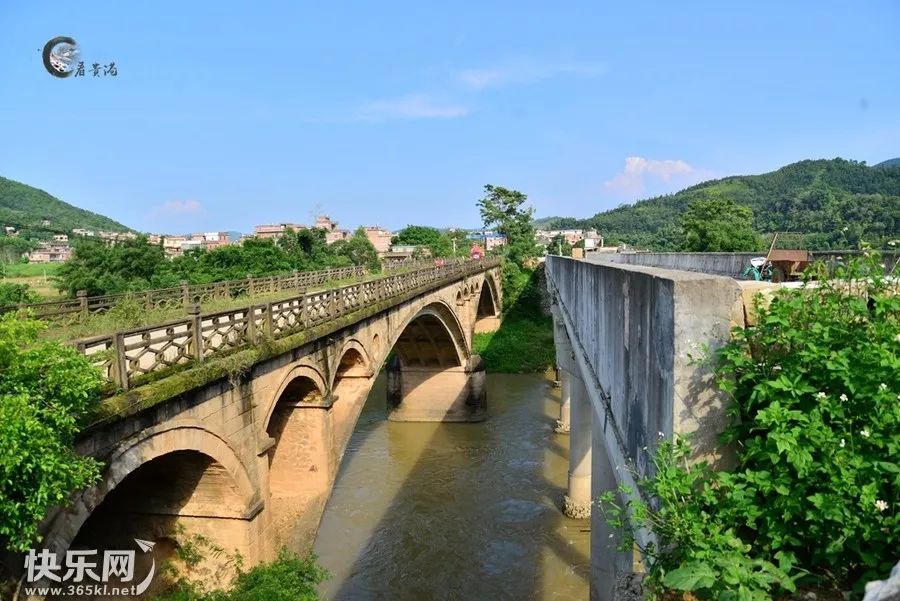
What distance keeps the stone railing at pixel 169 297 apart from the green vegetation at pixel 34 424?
1.83 metres

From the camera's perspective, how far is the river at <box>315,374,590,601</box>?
1564cm

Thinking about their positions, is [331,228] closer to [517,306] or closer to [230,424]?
[517,306]

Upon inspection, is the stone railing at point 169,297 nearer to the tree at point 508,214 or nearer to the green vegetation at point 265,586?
the green vegetation at point 265,586

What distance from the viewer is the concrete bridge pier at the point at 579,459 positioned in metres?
16.3

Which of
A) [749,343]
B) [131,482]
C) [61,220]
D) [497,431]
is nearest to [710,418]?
[749,343]

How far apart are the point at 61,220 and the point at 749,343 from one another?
17160 centimetres

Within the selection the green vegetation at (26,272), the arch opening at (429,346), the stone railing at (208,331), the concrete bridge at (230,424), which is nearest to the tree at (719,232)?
the arch opening at (429,346)

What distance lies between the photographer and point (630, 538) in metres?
3.23

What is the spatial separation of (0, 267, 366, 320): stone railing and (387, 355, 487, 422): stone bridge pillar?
8005 millimetres

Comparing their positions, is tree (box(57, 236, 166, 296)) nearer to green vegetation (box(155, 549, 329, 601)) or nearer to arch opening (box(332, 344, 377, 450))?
arch opening (box(332, 344, 377, 450))

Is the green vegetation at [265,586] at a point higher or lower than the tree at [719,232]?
lower

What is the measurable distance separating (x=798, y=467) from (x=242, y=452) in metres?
8.93

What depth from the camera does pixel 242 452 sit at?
9.72m

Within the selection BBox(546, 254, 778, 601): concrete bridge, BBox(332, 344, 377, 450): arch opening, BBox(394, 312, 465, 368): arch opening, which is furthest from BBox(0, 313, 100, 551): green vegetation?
BBox(394, 312, 465, 368): arch opening
